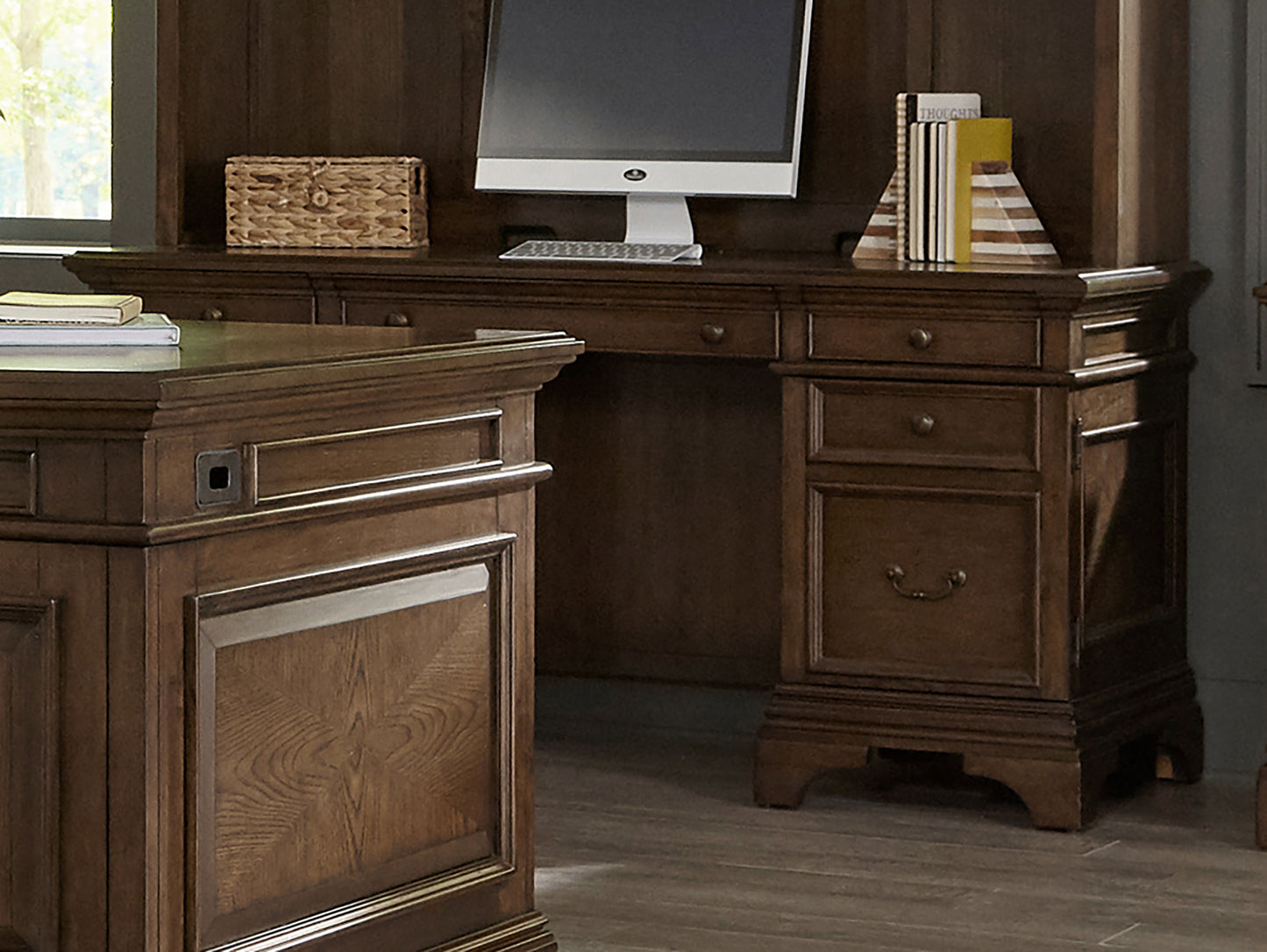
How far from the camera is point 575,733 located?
13.3 feet

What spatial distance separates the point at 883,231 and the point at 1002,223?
0.73 feet

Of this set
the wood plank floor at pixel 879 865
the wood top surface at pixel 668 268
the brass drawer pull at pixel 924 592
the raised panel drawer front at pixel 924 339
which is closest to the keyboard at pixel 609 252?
the wood top surface at pixel 668 268

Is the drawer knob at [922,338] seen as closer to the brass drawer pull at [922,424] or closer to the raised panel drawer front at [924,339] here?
the raised panel drawer front at [924,339]

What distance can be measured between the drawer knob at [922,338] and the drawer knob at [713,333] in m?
0.32

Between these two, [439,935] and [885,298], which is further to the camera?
[885,298]

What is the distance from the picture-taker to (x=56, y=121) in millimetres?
4988

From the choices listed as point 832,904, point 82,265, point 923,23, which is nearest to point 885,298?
point 923,23

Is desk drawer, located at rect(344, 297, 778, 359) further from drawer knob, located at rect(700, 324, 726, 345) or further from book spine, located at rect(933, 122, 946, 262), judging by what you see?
book spine, located at rect(933, 122, 946, 262)

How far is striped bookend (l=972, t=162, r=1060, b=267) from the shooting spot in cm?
351

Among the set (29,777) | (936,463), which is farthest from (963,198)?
(29,777)

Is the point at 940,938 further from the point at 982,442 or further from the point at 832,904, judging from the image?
the point at 982,442

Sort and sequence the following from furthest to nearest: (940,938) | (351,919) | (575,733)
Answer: (575,733)
(940,938)
(351,919)

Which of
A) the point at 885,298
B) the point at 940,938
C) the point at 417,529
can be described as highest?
the point at 885,298

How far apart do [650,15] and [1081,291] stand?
3.62 feet
